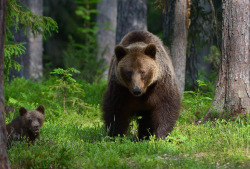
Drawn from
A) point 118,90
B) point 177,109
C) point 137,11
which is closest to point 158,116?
point 177,109

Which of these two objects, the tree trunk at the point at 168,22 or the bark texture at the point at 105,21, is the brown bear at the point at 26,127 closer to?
the tree trunk at the point at 168,22

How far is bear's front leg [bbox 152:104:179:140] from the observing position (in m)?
6.81

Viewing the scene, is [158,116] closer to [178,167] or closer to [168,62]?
[168,62]

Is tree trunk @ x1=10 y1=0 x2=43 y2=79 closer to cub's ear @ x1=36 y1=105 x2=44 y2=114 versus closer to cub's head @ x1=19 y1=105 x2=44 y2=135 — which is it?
cub's ear @ x1=36 y1=105 x2=44 y2=114

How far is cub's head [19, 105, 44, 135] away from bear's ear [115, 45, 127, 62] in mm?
1638

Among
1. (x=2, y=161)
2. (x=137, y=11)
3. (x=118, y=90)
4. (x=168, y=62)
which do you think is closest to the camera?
(x=2, y=161)

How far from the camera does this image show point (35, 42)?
15867 millimetres

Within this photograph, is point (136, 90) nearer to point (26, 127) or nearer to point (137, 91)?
point (137, 91)

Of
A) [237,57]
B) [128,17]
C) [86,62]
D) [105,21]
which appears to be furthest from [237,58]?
[105,21]

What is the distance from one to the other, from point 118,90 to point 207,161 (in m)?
2.22

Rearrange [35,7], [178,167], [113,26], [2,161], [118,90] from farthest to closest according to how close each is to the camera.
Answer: [113,26]
[35,7]
[118,90]
[178,167]
[2,161]

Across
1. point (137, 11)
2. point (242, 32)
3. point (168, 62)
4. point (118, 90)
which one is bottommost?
point (118, 90)

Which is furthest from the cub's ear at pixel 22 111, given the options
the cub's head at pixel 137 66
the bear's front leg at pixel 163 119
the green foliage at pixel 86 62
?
the green foliage at pixel 86 62

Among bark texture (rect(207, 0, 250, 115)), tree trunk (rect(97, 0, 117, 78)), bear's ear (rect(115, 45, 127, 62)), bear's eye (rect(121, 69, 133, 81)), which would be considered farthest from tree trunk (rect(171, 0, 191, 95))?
tree trunk (rect(97, 0, 117, 78))
